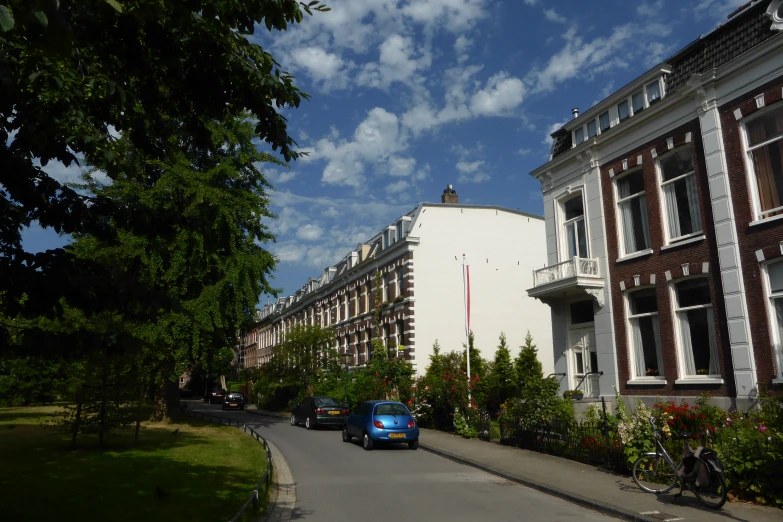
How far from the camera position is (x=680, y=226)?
1725 cm

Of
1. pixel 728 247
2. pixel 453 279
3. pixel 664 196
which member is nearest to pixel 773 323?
pixel 728 247

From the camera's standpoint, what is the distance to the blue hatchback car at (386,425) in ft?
59.8

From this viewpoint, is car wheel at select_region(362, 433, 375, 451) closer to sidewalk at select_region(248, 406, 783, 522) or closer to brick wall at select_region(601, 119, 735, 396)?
sidewalk at select_region(248, 406, 783, 522)

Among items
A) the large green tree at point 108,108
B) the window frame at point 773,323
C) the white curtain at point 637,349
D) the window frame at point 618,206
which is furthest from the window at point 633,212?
the large green tree at point 108,108

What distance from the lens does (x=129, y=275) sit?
6.20m

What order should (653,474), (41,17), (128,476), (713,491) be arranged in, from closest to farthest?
1. (41,17)
2. (713,491)
3. (653,474)
4. (128,476)

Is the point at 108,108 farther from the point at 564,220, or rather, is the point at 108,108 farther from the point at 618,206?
the point at 564,220

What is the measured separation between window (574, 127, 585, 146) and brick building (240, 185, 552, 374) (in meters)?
14.3

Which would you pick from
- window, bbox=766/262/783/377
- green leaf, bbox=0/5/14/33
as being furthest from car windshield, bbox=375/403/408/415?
green leaf, bbox=0/5/14/33

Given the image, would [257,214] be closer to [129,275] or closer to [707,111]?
[707,111]

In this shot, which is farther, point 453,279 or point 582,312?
point 453,279

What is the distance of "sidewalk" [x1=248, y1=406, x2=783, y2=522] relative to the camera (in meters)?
9.02

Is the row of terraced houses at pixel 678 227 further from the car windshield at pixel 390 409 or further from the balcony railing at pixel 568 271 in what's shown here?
the car windshield at pixel 390 409

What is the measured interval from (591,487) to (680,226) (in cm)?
910
